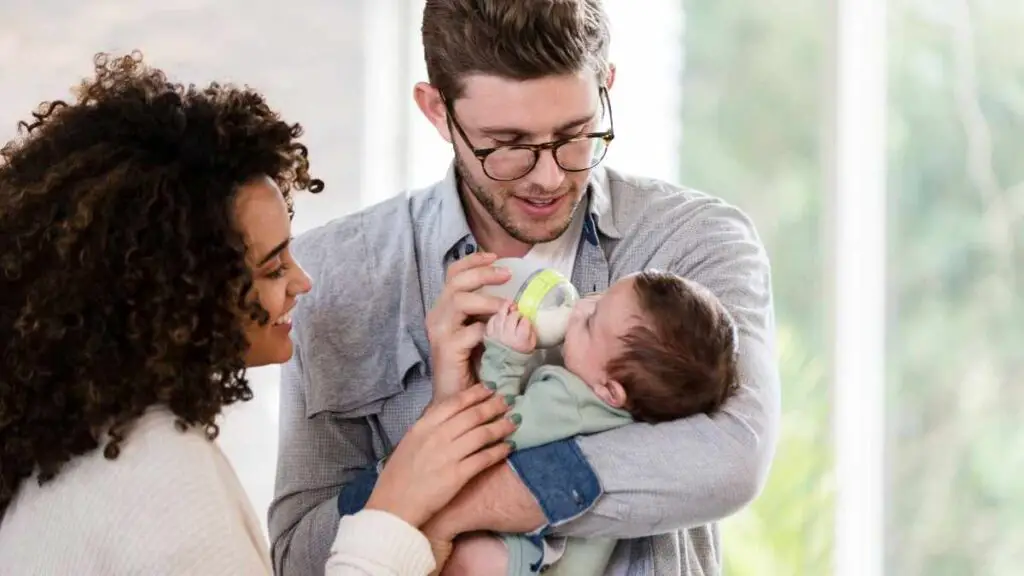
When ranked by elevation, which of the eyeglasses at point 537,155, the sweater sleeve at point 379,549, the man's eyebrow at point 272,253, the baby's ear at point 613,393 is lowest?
the sweater sleeve at point 379,549

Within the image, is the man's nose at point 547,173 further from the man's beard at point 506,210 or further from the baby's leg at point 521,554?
the baby's leg at point 521,554

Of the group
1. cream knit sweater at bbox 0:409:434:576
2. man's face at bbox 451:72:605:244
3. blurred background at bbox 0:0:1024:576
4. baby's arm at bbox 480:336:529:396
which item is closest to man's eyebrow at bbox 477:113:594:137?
man's face at bbox 451:72:605:244

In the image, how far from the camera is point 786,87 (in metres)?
3.78

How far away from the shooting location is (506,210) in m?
2.04

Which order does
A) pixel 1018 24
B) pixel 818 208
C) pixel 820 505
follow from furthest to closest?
1. pixel 818 208
2. pixel 820 505
3. pixel 1018 24

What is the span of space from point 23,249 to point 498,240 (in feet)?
2.92

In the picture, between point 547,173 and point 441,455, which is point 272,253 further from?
point 547,173

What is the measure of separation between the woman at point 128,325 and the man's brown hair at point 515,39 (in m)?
0.53

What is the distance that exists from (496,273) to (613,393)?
9.3 inches

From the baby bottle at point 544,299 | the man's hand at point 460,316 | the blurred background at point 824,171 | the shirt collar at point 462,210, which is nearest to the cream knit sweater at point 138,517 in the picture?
the man's hand at point 460,316

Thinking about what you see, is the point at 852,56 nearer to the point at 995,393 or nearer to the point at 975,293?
the point at 975,293

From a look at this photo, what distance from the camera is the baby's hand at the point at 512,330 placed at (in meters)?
1.78

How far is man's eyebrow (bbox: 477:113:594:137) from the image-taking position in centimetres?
196

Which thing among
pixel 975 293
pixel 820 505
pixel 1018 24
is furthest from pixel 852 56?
pixel 820 505
